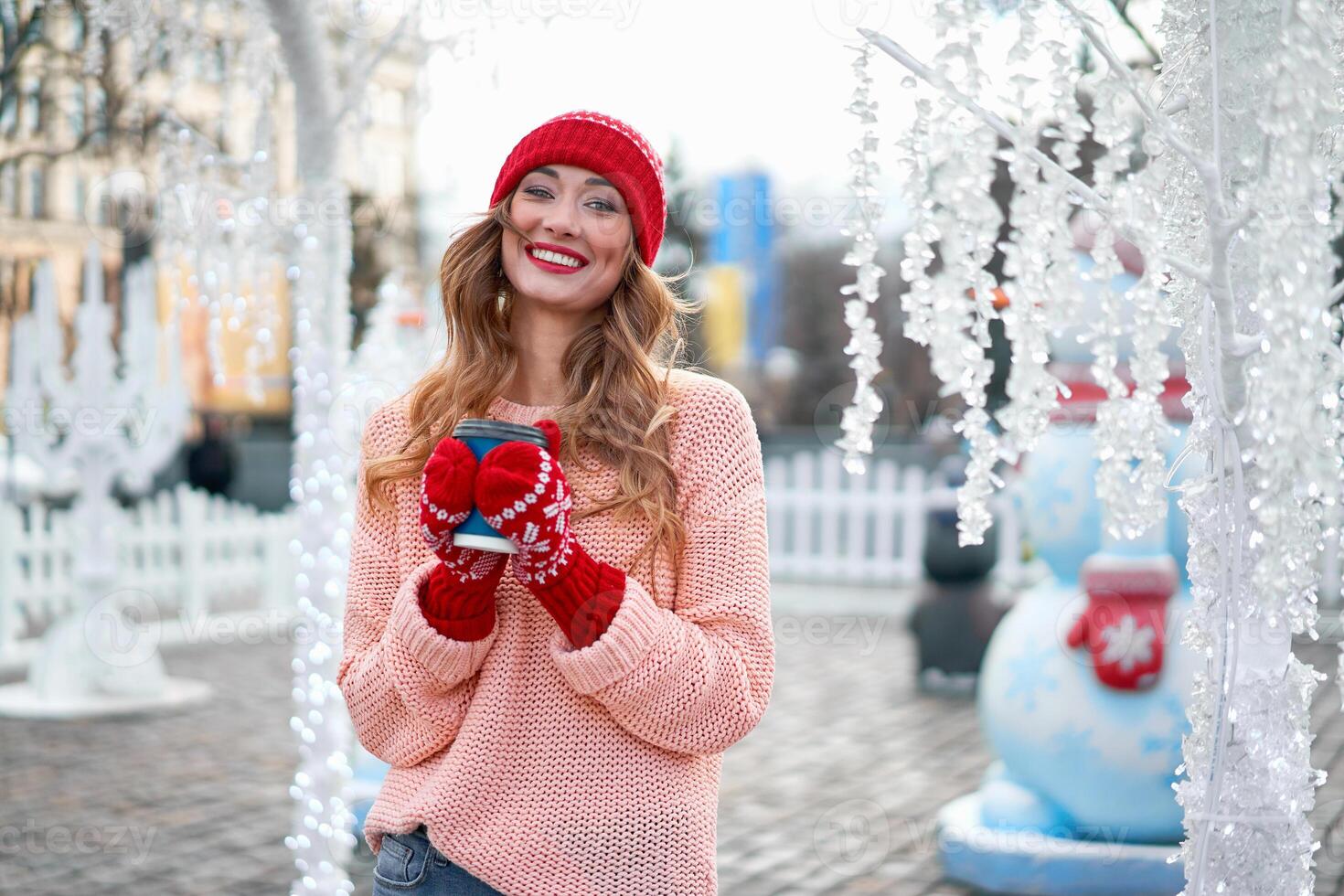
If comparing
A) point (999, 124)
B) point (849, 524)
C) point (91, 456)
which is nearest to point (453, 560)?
point (999, 124)

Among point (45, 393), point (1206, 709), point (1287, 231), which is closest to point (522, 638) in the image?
point (1206, 709)

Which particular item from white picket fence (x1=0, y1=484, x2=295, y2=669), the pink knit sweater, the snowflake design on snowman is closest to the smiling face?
the pink knit sweater

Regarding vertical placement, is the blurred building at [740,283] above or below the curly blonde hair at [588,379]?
above

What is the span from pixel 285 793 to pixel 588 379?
4035mm

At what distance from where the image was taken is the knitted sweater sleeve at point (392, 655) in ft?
5.58

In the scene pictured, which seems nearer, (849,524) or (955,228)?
(955,228)

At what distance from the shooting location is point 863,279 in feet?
4.83

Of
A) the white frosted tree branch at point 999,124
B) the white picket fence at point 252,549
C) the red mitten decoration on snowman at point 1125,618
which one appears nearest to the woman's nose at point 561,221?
the white frosted tree branch at point 999,124

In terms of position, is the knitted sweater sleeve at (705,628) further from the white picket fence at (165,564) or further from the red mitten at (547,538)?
the white picket fence at (165,564)

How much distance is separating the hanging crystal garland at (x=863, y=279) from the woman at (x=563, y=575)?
1.05 feet

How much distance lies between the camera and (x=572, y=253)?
1847mm

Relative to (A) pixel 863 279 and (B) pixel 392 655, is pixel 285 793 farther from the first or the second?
(A) pixel 863 279

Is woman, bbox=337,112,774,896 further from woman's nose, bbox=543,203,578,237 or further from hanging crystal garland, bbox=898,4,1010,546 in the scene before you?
hanging crystal garland, bbox=898,4,1010,546

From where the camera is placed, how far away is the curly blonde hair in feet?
5.79
